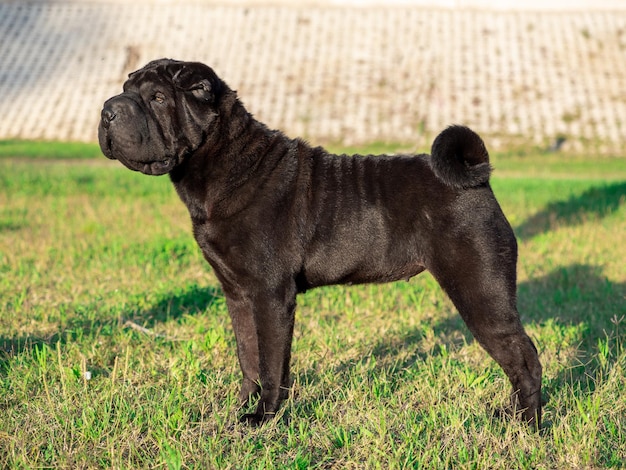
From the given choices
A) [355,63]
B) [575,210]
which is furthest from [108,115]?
[355,63]

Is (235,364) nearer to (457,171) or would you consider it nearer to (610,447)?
(457,171)

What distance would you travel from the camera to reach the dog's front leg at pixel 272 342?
14.2 ft

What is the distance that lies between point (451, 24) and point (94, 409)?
2457 cm

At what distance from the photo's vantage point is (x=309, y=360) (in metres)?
5.34

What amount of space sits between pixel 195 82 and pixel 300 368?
197 cm

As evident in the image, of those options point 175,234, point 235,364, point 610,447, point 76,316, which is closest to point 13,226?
point 175,234

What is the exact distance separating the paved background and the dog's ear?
17785mm

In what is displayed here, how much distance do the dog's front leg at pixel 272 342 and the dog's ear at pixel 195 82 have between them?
1.15m

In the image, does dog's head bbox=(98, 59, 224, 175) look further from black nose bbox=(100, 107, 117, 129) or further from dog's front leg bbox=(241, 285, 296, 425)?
dog's front leg bbox=(241, 285, 296, 425)

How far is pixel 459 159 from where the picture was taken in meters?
4.39

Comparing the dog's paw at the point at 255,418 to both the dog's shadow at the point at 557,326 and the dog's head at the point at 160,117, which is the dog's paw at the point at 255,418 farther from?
the dog's head at the point at 160,117

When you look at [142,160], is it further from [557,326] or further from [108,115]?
[557,326]

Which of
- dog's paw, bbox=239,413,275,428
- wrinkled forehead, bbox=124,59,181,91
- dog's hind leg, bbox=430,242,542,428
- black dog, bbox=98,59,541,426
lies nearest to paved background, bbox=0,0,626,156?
black dog, bbox=98,59,541,426

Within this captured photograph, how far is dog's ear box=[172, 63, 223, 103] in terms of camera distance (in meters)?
4.37
